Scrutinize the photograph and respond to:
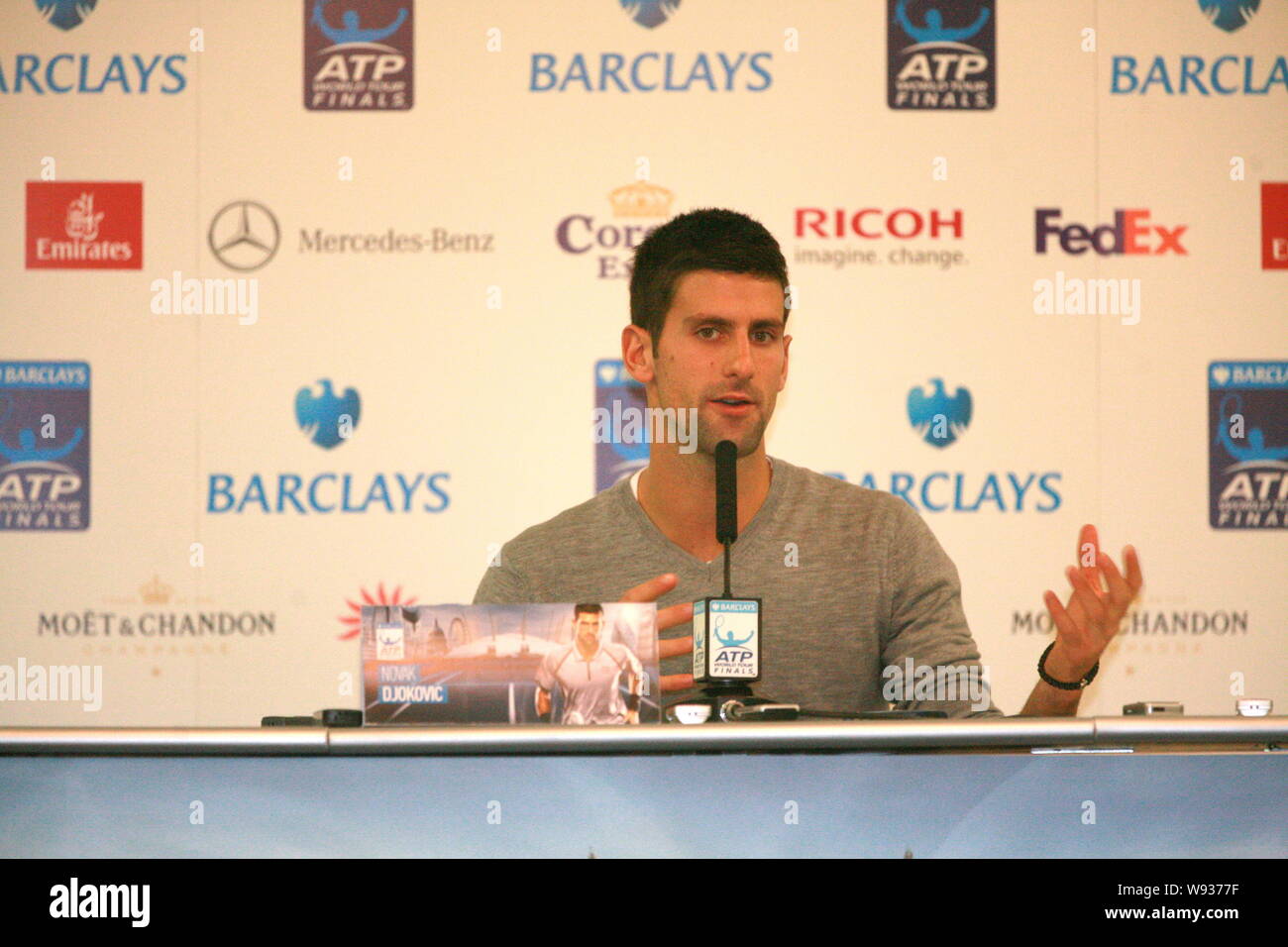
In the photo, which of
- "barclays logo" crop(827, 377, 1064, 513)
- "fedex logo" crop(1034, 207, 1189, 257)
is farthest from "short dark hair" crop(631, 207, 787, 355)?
"fedex logo" crop(1034, 207, 1189, 257)

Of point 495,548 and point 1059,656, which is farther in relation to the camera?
point 495,548

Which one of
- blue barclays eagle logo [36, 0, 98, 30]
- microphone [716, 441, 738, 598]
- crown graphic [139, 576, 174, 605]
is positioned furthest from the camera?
blue barclays eagle logo [36, 0, 98, 30]

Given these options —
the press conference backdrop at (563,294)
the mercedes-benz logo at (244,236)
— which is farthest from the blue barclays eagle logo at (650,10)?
the mercedes-benz logo at (244,236)

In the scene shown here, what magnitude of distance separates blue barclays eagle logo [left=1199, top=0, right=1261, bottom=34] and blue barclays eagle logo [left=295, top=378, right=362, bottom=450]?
2549 mm

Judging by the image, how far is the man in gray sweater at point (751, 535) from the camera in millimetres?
2549

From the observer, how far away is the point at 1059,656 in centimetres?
227

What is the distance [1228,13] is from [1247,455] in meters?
1.22

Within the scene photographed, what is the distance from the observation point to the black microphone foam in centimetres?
213

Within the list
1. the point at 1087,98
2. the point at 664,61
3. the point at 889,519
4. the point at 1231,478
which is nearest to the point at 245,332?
the point at 664,61

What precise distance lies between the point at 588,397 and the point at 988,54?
1.43 meters

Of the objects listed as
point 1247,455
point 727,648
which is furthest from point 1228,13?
point 727,648

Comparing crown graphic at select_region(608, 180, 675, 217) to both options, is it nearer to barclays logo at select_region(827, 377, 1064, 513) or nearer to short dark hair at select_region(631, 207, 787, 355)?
barclays logo at select_region(827, 377, 1064, 513)
